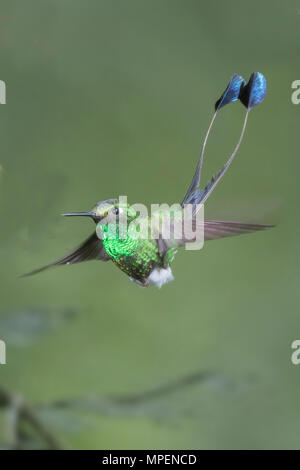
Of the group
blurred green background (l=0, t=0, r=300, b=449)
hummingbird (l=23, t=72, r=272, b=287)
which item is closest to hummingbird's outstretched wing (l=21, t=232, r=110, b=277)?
hummingbird (l=23, t=72, r=272, b=287)

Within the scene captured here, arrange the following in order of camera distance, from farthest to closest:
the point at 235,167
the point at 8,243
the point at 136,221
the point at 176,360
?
the point at 176,360, the point at 235,167, the point at 8,243, the point at 136,221

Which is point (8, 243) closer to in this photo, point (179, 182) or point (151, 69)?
point (179, 182)

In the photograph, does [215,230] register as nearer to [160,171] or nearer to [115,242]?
[115,242]

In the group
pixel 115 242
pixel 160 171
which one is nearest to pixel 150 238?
pixel 115 242

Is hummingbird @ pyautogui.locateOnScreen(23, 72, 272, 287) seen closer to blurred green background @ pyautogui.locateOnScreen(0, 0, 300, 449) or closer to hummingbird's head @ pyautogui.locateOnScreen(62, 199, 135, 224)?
hummingbird's head @ pyautogui.locateOnScreen(62, 199, 135, 224)

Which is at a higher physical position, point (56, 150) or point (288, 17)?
point (288, 17)

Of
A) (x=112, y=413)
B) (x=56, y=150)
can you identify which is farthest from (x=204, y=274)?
(x=112, y=413)
